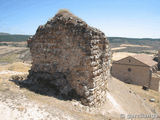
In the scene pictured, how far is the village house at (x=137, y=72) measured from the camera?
28.3 m

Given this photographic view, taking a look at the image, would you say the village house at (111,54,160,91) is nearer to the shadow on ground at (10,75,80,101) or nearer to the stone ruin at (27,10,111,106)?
the stone ruin at (27,10,111,106)

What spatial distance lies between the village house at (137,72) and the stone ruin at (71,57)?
2123 centimetres

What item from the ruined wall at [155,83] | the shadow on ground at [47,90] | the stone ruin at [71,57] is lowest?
the ruined wall at [155,83]

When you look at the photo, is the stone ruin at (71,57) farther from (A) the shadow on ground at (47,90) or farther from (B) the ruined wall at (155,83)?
(B) the ruined wall at (155,83)

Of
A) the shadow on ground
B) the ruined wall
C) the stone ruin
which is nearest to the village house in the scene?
the ruined wall

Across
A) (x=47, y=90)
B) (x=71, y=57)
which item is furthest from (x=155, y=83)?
(x=47, y=90)

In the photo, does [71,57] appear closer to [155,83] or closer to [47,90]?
[47,90]

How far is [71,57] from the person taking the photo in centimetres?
919

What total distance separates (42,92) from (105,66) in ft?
15.0

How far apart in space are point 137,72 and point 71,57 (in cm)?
2414

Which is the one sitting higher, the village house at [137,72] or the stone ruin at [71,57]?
the stone ruin at [71,57]

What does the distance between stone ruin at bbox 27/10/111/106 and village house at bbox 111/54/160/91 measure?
21227mm

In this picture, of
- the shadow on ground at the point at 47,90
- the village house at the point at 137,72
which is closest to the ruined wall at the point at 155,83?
the village house at the point at 137,72

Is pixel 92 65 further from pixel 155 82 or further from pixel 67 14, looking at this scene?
pixel 155 82
